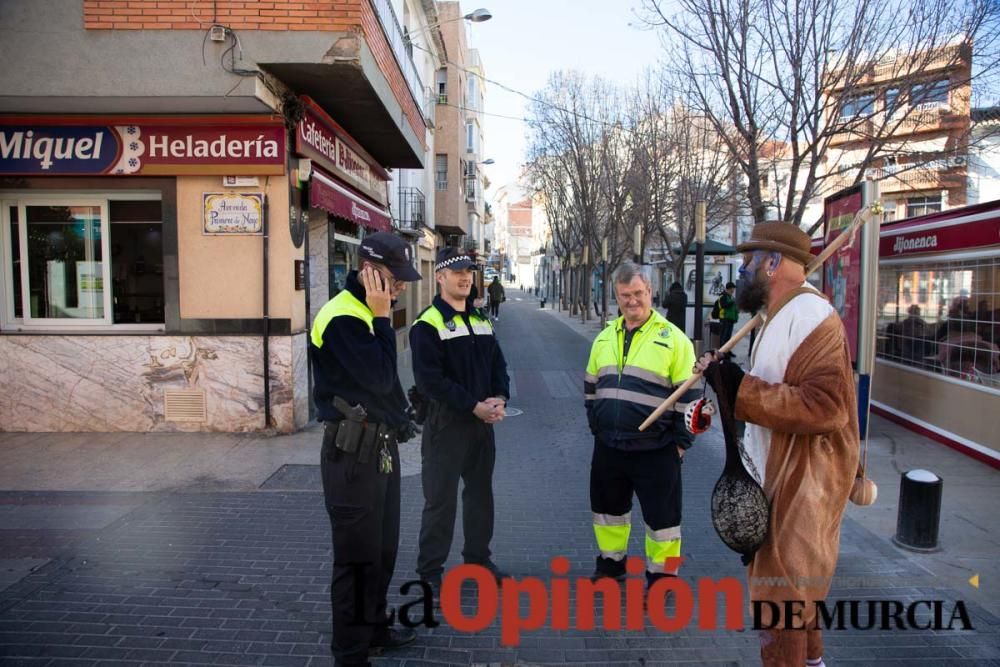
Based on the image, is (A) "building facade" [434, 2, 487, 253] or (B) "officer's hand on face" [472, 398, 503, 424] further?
(A) "building facade" [434, 2, 487, 253]

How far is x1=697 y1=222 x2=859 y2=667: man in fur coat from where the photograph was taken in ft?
7.97

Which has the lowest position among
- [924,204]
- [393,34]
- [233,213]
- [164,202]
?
[233,213]

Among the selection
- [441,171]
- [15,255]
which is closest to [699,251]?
[15,255]

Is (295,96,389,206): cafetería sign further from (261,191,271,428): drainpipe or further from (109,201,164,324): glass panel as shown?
(109,201,164,324): glass panel

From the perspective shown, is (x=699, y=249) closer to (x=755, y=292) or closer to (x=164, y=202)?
(x=164, y=202)

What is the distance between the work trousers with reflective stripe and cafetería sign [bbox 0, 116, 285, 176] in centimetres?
526

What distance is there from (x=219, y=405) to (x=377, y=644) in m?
5.06

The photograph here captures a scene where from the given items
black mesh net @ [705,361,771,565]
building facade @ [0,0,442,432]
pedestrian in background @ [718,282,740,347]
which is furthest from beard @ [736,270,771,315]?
pedestrian in background @ [718,282,740,347]

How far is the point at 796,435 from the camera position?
2562 mm

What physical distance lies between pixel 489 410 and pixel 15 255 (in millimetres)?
6885

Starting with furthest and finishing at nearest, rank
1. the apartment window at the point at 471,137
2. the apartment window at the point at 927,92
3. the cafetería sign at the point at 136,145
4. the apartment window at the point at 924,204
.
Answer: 1. the apartment window at the point at 471,137
2. the apartment window at the point at 924,204
3. the apartment window at the point at 927,92
4. the cafetería sign at the point at 136,145

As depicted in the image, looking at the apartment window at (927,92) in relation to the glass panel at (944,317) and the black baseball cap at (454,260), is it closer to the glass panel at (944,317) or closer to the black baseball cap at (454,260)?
the glass panel at (944,317)

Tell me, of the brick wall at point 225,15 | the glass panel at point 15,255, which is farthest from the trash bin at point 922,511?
the glass panel at point 15,255

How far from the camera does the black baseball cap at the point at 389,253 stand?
10.4 ft
